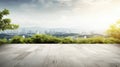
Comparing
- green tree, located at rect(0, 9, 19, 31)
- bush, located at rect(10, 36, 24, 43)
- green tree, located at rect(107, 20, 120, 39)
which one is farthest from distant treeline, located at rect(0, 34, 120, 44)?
green tree, located at rect(0, 9, 19, 31)

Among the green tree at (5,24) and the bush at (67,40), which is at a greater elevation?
the green tree at (5,24)

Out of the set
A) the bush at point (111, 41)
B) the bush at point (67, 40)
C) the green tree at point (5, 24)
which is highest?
the green tree at point (5, 24)

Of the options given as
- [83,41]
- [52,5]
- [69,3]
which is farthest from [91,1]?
[83,41]

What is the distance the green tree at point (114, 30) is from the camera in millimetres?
6688

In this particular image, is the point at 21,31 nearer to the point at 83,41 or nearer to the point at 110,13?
the point at 83,41

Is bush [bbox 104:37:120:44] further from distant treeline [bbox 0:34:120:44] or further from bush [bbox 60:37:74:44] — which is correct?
bush [bbox 60:37:74:44]

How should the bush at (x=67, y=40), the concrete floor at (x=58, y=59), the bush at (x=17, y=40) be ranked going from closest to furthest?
1. the concrete floor at (x=58, y=59)
2. the bush at (x=17, y=40)
3. the bush at (x=67, y=40)

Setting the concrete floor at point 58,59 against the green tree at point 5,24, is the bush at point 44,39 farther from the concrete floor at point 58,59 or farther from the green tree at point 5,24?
the concrete floor at point 58,59

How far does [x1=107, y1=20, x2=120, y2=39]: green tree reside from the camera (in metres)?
6.69

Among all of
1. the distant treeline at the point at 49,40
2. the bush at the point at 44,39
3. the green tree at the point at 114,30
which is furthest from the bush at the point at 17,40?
the green tree at the point at 114,30

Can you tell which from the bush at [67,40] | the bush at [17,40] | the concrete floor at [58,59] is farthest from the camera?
the bush at [67,40]

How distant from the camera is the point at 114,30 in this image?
673 centimetres

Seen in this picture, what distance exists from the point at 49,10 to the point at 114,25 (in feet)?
8.84

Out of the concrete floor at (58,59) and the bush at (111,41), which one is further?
the bush at (111,41)
